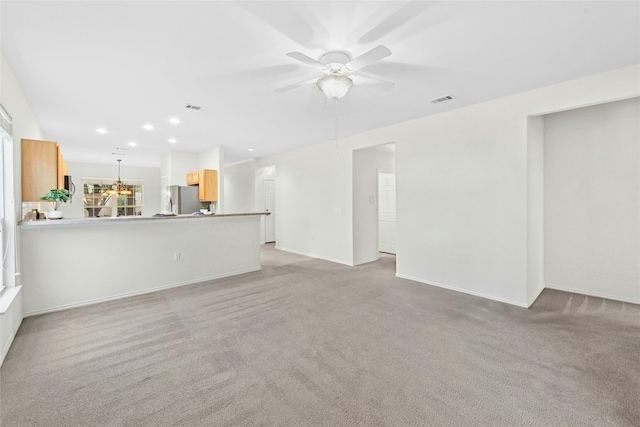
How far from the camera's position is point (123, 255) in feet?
13.0

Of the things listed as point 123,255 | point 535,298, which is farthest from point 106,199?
point 535,298

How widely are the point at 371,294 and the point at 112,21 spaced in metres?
3.95

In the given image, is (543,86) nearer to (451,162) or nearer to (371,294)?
(451,162)

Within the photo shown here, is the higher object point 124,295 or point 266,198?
point 266,198

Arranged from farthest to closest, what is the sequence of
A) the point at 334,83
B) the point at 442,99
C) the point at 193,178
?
the point at 193,178 < the point at 442,99 < the point at 334,83

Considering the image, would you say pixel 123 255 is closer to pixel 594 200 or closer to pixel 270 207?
pixel 270 207

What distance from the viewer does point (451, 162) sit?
4203 mm

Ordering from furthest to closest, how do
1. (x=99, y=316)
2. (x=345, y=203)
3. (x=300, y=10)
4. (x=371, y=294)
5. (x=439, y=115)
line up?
1. (x=345, y=203)
2. (x=439, y=115)
3. (x=371, y=294)
4. (x=99, y=316)
5. (x=300, y=10)

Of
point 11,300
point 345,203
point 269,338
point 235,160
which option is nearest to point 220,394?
point 269,338

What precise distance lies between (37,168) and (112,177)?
7416 millimetres

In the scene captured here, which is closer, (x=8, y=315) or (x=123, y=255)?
(x=8, y=315)

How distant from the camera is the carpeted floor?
1799 millimetres

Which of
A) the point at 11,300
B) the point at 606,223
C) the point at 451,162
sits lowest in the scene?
the point at 11,300

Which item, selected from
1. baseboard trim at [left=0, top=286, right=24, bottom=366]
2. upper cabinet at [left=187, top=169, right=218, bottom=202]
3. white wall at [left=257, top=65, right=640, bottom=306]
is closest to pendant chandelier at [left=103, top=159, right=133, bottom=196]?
upper cabinet at [left=187, top=169, right=218, bottom=202]
